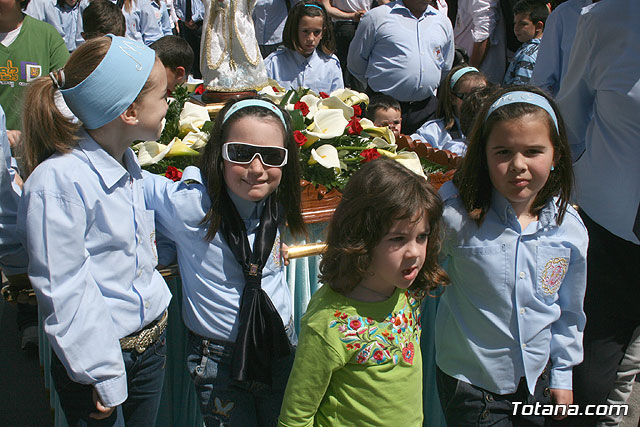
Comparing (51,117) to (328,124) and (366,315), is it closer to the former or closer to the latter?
(366,315)

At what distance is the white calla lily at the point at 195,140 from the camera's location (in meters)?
2.37

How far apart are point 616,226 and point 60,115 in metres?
1.77

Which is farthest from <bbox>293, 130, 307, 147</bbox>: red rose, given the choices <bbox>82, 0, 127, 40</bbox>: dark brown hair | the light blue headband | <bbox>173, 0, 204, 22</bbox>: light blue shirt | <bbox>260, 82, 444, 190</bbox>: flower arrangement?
<bbox>173, 0, 204, 22</bbox>: light blue shirt

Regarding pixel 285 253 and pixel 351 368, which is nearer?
pixel 351 368

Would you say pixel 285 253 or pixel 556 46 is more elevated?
pixel 556 46

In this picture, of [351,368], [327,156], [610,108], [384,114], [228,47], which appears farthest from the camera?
[384,114]

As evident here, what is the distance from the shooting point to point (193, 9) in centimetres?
782

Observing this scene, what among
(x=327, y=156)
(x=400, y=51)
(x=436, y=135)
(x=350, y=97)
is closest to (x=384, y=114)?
(x=436, y=135)

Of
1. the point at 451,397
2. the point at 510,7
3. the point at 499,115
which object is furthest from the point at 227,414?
the point at 510,7

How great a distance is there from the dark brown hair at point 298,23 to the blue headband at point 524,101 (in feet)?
9.48

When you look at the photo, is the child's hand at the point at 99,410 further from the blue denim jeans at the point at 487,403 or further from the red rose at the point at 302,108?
the red rose at the point at 302,108

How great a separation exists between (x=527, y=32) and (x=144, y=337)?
4.64 meters

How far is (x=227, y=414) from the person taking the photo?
6.06ft

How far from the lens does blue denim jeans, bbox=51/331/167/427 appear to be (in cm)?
165
